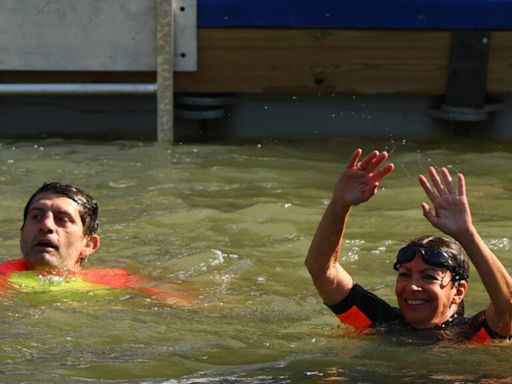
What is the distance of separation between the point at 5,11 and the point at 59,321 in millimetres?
5202

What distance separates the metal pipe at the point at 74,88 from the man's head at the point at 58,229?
3.78 m

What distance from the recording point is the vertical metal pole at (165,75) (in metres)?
10.9

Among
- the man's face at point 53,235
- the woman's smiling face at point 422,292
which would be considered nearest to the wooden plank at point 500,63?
the man's face at point 53,235

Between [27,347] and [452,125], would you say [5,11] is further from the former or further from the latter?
[27,347]

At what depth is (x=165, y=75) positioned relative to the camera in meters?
11.0

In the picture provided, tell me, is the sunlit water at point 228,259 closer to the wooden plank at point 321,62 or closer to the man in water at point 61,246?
the man in water at point 61,246

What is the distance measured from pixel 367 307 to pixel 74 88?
5.36m

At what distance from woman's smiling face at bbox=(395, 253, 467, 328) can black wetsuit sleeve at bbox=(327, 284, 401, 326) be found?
22 cm

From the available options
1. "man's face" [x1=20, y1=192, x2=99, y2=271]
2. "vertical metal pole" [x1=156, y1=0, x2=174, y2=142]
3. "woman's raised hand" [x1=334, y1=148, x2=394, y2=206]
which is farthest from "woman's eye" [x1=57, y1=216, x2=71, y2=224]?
"vertical metal pole" [x1=156, y1=0, x2=174, y2=142]

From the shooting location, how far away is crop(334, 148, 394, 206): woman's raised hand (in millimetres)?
5668

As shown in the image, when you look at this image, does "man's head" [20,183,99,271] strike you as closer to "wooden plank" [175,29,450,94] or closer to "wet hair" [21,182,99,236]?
"wet hair" [21,182,99,236]

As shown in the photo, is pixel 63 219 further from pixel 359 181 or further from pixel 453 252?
pixel 453 252

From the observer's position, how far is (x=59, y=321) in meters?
6.30

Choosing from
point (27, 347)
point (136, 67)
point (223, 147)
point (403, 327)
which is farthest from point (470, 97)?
point (27, 347)
